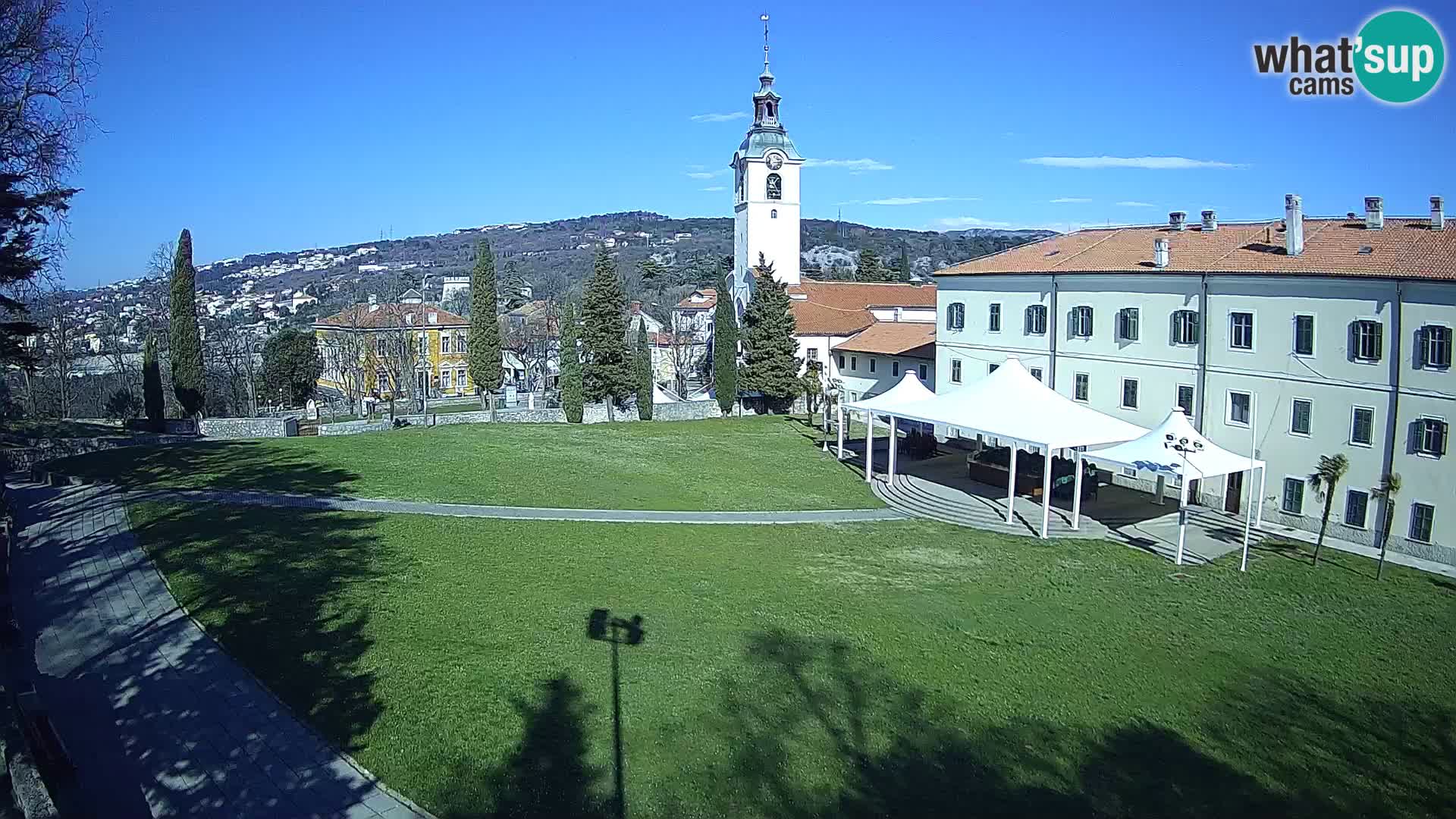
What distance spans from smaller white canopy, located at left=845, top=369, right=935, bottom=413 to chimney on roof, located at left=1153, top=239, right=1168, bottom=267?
259 inches

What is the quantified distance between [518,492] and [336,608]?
8.64 meters

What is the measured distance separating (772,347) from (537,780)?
96.3ft

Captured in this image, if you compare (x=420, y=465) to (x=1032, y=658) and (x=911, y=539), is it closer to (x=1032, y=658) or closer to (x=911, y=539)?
(x=911, y=539)

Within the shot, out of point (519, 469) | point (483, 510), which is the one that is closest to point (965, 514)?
point (483, 510)

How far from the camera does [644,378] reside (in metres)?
35.9

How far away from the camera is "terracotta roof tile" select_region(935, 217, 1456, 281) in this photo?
61.5 ft

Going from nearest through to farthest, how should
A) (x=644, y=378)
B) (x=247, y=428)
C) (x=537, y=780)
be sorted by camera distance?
(x=537, y=780)
(x=247, y=428)
(x=644, y=378)

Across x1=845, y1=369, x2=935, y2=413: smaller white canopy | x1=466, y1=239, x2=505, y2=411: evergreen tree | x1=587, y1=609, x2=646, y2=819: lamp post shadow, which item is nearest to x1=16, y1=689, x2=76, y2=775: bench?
x1=587, y1=609, x2=646, y2=819: lamp post shadow

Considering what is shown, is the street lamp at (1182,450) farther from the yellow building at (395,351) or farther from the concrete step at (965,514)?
the yellow building at (395,351)

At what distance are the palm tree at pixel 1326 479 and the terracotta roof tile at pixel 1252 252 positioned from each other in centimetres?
390

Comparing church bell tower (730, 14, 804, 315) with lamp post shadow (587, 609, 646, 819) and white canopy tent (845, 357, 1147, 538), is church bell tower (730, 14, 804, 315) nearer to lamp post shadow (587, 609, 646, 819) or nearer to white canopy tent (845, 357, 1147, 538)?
white canopy tent (845, 357, 1147, 538)

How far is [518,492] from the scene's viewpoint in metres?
21.2

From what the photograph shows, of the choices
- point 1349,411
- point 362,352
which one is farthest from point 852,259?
point 1349,411

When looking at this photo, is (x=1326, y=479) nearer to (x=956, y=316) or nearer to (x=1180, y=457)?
(x=1180, y=457)
